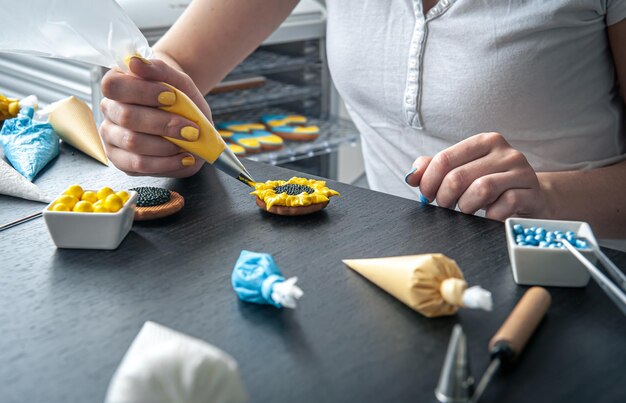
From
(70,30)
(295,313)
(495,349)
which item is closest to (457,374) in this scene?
(495,349)

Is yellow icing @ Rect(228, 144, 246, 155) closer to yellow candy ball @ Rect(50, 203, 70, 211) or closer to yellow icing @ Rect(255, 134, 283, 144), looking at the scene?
yellow icing @ Rect(255, 134, 283, 144)

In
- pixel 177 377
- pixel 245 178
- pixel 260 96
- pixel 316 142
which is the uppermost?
pixel 177 377

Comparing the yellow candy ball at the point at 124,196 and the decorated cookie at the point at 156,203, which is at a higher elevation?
the yellow candy ball at the point at 124,196

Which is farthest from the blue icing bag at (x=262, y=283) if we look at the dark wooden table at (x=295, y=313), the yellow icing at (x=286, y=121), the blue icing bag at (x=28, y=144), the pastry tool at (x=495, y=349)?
the yellow icing at (x=286, y=121)

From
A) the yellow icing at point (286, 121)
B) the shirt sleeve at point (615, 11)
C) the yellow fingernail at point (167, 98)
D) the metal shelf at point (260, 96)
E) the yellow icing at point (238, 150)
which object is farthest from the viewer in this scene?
the yellow icing at point (286, 121)

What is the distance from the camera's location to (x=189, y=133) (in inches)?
33.6

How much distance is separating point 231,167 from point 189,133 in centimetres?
7

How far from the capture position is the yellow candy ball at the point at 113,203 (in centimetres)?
74

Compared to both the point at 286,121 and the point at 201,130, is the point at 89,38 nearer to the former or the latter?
the point at 201,130

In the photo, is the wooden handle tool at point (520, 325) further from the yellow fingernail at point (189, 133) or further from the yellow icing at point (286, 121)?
the yellow icing at point (286, 121)

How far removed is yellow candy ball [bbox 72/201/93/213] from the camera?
0.73 m

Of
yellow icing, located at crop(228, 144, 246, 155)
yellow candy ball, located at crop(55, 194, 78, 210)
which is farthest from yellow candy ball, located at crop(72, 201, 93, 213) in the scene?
yellow icing, located at crop(228, 144, 246, 155)

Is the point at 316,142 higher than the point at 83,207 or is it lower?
lower

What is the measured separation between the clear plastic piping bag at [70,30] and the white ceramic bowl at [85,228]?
21 cm
